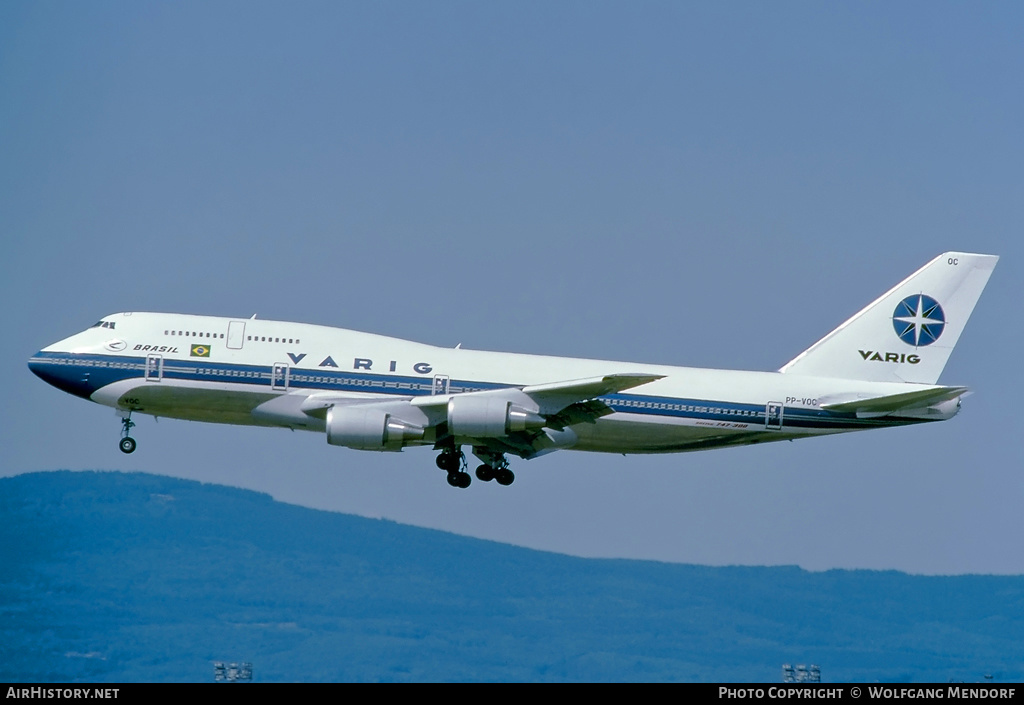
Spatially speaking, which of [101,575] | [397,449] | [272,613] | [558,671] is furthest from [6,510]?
[397,449]

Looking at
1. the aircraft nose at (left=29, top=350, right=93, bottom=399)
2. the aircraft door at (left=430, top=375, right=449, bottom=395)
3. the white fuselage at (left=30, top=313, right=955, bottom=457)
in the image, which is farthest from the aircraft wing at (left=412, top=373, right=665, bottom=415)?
the aircraft nose at (left=29, top=350, right=93, bottom=399)

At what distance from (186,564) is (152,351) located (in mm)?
26607

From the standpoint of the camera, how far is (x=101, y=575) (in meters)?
68.2

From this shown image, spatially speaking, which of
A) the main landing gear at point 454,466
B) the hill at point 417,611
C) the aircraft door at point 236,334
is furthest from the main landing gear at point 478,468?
the hill at point 417,611

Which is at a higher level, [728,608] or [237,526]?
[237,526]

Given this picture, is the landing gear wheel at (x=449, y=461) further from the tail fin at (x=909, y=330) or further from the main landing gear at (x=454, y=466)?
the tail fin at (x=909, y=330)

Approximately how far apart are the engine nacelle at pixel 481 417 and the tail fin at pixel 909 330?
10.0m

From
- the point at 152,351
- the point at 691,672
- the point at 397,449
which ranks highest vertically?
the point at 152,351

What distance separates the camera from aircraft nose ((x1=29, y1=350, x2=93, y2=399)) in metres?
44.2

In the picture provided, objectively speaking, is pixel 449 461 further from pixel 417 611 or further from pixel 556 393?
pixel 417 611

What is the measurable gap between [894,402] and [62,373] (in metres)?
24.4

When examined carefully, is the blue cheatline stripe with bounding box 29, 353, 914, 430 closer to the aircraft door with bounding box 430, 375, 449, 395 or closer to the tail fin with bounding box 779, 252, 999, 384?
the aircraft door with bounding box 430, 375, 449, 395

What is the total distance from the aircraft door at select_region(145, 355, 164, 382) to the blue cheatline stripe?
0.13 meters

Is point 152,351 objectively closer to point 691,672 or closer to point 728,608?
point 691,672
